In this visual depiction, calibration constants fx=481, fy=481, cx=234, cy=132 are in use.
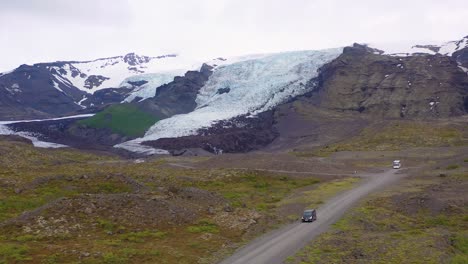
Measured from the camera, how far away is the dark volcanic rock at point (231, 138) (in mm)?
161625

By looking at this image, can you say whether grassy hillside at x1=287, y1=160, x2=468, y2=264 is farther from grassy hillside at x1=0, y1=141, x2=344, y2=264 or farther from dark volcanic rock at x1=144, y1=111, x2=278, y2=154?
dark volcanic rock at x1=144, y1=111, x2=278, y2=154

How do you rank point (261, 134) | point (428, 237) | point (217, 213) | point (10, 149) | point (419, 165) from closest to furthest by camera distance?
point (428, 237), point (217, 213), point (419, 165), point (10, 149), point (261, 134)

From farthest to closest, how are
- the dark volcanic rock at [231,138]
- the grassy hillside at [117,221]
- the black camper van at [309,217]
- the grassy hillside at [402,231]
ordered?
the dark volcanic rock at [231,138]
the black camper van at [309,217]
the grassy hillside at [402,231]
the grassy hillside at [117,221]

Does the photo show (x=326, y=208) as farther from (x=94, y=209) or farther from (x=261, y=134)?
(x=261, y=134)

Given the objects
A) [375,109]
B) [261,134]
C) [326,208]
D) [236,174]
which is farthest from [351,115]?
[326,208]

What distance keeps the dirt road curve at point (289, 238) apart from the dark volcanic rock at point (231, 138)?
333 ft

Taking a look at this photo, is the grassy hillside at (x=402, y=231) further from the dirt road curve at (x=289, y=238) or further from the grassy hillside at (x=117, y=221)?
the grassy hillside at (x=117, y=221)

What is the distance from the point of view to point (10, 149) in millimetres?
105562

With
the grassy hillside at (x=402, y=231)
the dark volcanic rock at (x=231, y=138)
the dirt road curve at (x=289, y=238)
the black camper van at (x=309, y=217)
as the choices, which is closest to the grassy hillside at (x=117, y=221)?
the dirt road curve at (x=289, y=238)

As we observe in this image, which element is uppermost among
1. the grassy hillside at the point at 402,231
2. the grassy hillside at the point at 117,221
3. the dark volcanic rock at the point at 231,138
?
the grassy hillside at the point at 117,221

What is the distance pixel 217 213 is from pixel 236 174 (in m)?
32.3

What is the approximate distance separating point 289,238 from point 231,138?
132 meters

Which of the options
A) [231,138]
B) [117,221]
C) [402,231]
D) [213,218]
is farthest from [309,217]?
[231,138]

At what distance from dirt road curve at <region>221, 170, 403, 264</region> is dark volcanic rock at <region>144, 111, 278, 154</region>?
333 ft
